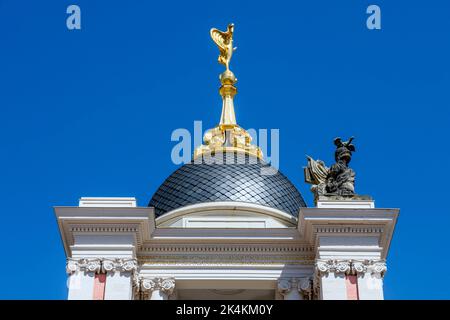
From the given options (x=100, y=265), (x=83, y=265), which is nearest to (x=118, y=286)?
(x=100, y=265)

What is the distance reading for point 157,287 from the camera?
25828mm

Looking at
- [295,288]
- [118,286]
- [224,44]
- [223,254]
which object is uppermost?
[224,44]

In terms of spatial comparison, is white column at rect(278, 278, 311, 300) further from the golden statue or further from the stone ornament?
the golden statue

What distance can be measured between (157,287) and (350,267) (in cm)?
533

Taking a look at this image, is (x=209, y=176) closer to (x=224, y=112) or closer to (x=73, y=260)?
(x=224, y=112)

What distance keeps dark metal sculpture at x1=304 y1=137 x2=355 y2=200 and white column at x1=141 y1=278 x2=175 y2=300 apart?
16.3 ft

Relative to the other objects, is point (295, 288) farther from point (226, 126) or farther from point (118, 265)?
point (226, 126)

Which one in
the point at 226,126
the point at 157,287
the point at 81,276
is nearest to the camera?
the point at 81,276

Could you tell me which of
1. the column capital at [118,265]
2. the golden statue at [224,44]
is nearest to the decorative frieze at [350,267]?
the column capital at [118,265]

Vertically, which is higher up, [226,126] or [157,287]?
[226,126]

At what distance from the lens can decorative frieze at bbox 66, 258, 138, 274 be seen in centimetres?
2472

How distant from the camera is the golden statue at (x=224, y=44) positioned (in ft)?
117
